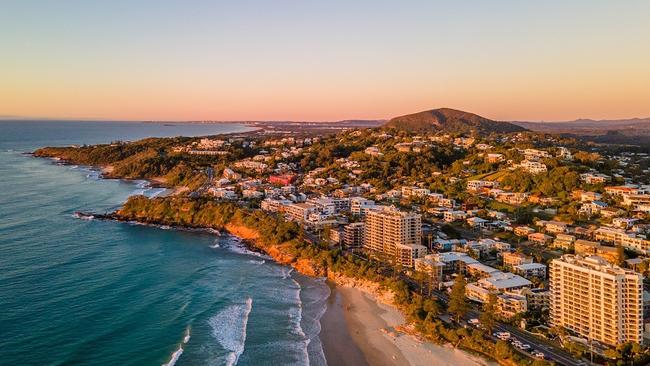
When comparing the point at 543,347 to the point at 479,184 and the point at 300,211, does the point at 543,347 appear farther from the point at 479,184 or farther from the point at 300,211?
the point at 479,184

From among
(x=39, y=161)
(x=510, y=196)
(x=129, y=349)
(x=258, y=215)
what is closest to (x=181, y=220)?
(x=258, y=215)

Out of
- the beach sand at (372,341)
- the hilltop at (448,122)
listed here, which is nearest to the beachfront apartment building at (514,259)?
the beach sand at (372,341)

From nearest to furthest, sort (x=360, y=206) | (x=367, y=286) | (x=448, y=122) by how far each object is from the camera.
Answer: (x=367, y=286)
(x=360, y=206)
(x=448, y=122)

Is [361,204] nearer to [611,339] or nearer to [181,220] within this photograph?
[181,220]

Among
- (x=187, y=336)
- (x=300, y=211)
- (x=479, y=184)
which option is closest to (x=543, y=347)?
(x=187, y=336)

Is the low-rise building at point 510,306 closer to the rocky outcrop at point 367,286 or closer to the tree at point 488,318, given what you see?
the tree at point 488,318

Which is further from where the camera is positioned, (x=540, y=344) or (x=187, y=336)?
(x=187, y=336)
